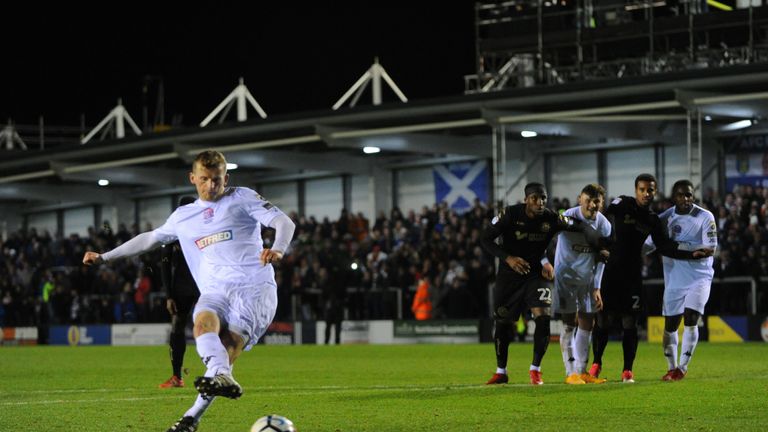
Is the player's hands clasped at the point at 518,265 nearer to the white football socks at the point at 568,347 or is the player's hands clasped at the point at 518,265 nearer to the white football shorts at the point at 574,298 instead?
the white football shorts at the point at 574,298

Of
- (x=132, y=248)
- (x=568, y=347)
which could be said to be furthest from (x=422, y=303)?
(x=132, y=248)

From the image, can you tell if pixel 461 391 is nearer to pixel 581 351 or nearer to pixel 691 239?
pixel 581 351

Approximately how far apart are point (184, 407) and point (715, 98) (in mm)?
19245

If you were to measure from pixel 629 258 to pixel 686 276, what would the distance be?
71 centimetres

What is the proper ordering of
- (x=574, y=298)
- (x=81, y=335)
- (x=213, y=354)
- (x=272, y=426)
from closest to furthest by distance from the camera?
(x=272, y=426), (x=213, y=354), (x=574, y=298), (x=81, y=335)

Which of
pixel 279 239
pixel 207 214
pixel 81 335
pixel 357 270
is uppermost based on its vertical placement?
pixel 207 214

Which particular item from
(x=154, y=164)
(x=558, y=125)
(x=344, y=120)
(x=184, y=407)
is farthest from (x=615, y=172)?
(x=184, y=407)

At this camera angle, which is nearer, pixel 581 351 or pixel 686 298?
pixel 581 351

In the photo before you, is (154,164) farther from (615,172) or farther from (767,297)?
(767,297)

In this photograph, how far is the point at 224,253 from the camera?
29.5 ft

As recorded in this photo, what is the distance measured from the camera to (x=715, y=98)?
28234 mm

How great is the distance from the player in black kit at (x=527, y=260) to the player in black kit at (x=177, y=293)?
345 cm

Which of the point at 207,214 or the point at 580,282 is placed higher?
the point at 207,214

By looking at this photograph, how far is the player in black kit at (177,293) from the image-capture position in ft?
48.2
